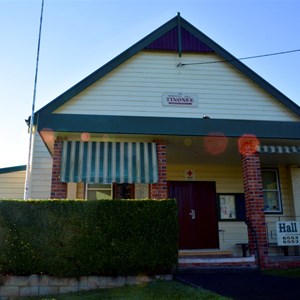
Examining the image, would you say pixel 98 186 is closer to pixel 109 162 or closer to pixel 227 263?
pixel 109 162

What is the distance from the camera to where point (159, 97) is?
11.1 m

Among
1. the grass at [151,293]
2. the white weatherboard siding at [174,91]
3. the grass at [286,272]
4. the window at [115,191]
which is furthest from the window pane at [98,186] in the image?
the grass at [286,272]

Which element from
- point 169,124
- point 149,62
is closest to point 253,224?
point 169,124

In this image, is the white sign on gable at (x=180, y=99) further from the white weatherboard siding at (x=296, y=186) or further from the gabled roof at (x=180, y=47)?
the white weatherboard siding at (x=296, y=186)

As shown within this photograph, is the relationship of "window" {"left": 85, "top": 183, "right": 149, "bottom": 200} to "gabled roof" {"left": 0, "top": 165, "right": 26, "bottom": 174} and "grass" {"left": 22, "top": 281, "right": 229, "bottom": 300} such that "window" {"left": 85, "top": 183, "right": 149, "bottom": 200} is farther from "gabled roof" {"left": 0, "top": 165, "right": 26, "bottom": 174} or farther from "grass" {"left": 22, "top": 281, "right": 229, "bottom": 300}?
"grass" {"left": 22, "top": 281, "right": 229, "bottom": 300}

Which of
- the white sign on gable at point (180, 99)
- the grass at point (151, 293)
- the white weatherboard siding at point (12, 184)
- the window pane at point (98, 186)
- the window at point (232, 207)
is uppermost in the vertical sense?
the white sign on gable at point (180, 99)

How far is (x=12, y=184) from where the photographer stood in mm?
13820

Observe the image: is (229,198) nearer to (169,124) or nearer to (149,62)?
(169,124)

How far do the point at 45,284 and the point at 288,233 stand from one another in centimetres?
646

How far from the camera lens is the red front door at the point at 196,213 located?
42.9 ft

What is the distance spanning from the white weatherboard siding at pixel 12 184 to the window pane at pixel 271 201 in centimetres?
845

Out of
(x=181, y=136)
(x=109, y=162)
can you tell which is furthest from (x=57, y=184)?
(x=181, y=136)

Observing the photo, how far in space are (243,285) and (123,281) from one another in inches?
92.1

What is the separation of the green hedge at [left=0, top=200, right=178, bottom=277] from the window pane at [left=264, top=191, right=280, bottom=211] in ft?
20.8
